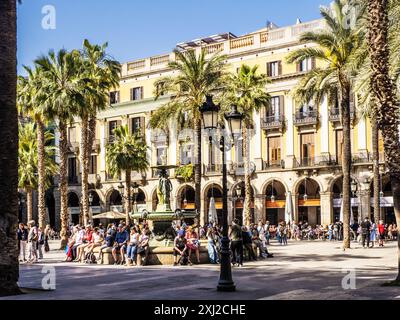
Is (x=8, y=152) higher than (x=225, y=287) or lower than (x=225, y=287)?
higher

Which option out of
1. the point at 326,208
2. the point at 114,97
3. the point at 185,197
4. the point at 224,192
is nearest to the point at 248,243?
the point at 224,192

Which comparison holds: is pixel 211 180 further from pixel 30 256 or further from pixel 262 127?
pixel 30 256

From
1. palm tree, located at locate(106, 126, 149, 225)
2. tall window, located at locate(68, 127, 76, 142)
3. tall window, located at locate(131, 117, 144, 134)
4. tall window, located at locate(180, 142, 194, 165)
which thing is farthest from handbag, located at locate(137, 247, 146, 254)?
tall window, located at locate(68, 127, 76, 142)

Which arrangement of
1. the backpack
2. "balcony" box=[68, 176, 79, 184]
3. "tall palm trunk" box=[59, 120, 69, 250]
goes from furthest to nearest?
"balcony" box=[68, 176, 79, 184] → "tall palm trunk" box=[59, 120, 69, 250] → the backpack

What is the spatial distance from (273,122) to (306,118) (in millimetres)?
3047

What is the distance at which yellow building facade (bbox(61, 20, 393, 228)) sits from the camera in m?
48.2

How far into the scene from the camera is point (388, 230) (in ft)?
133

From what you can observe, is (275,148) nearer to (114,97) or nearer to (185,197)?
(185,197)

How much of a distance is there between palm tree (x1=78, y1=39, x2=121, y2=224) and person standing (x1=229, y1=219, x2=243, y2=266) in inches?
658

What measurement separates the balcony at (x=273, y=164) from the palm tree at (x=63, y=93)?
21007 mm

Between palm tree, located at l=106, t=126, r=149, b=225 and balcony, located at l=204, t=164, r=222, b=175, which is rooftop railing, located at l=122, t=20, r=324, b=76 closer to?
palm tree, located at l=106, t=126, r=149, b=225

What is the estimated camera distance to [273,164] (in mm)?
51562
